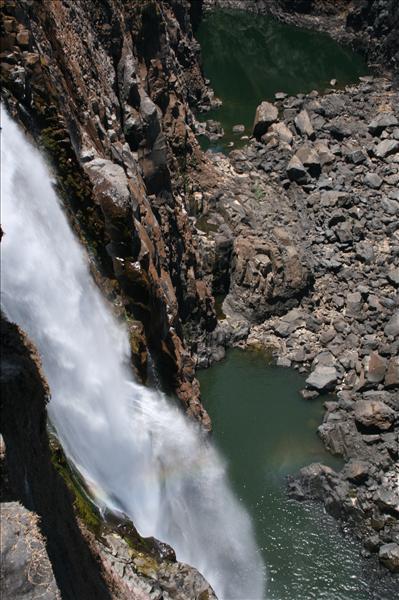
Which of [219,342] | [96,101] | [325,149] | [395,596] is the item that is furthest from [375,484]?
[325,149]

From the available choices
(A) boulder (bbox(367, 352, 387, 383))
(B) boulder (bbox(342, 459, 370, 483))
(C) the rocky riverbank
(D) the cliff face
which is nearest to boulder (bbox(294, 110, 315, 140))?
A: (C) the rocky riverbank

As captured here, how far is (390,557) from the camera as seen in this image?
79.6 feet

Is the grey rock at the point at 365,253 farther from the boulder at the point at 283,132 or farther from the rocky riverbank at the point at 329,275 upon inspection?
the boulder at the point at 283,132

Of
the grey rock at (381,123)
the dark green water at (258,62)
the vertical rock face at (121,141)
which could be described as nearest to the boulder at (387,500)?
the vertical rock face at (121,141)

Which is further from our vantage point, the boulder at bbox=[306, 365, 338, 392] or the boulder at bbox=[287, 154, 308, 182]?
the boulder at bbox=[287, 154, 308, 182]

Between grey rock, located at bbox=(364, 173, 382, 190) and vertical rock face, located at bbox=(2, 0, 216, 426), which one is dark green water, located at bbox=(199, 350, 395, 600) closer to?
vertical rock face, located at bbox=(2, 0, 216, 426)

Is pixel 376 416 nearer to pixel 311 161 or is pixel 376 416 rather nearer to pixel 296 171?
pixel 296 171

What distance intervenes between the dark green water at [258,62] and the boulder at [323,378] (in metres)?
22.3

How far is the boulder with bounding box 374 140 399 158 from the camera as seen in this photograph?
42.6m

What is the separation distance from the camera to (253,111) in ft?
180

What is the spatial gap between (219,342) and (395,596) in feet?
46.4

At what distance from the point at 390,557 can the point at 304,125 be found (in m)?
30.6

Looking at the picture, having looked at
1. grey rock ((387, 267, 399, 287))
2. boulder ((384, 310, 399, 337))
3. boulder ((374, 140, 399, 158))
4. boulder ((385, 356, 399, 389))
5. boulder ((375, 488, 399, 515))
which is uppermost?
boulder ((374, 140, 399, 158))

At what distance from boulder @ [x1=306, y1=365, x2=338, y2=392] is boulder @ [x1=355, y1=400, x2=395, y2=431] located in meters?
2.58
